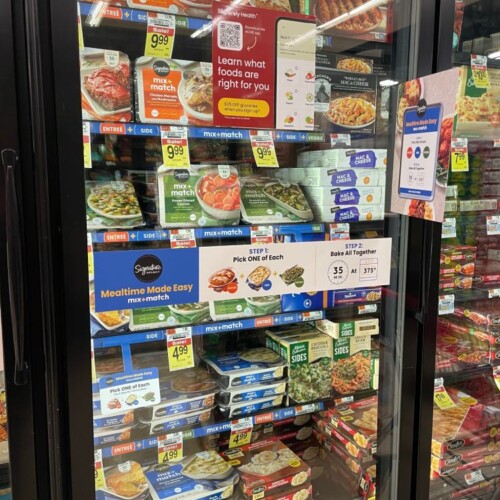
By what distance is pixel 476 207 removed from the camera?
2047 mm

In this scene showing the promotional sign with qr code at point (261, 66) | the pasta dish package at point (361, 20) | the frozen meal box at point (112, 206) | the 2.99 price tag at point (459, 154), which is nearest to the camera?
the promotional sign with qr code at point (261, 66)

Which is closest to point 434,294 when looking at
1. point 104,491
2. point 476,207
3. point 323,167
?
point 323,167

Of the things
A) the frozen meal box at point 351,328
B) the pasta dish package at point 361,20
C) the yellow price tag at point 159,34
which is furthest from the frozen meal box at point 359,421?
the yellow price tag at point 159,34

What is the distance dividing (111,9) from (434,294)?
47.5 inches

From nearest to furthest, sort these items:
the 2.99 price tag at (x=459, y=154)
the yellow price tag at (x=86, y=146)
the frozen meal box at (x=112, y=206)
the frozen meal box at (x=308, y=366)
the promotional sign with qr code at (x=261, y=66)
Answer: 1. the yellow price tag at (x=86, y=146)
2. the promotional sign with qr code at (x=261, y=66)
3. the frozen meal box at (x=112, y=206)
4. the frozen meal box at (x=308, y=366)
5. the 2.99 price tag at (x=459, y=154)

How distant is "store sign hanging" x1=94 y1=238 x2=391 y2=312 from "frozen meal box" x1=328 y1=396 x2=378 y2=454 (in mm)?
570

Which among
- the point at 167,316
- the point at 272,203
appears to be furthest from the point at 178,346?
the point at 272,203

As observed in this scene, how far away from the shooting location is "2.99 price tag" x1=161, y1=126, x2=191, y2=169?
4.54ft

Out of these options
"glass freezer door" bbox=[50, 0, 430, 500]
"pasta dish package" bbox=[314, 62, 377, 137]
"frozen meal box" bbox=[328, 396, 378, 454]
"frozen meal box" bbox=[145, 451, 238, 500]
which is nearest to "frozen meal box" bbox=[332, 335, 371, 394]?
"glass freezer door" bbox=[50, 0, 430, 500]

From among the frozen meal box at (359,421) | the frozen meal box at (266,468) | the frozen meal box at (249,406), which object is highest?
the frozen meal box at (249,406)

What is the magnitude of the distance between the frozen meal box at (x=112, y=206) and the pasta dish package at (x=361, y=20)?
806 millimetres

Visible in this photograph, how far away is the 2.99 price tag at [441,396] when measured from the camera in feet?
6.34

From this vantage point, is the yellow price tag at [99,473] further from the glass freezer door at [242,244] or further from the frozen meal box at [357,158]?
the frozen meal box at [357,158]
